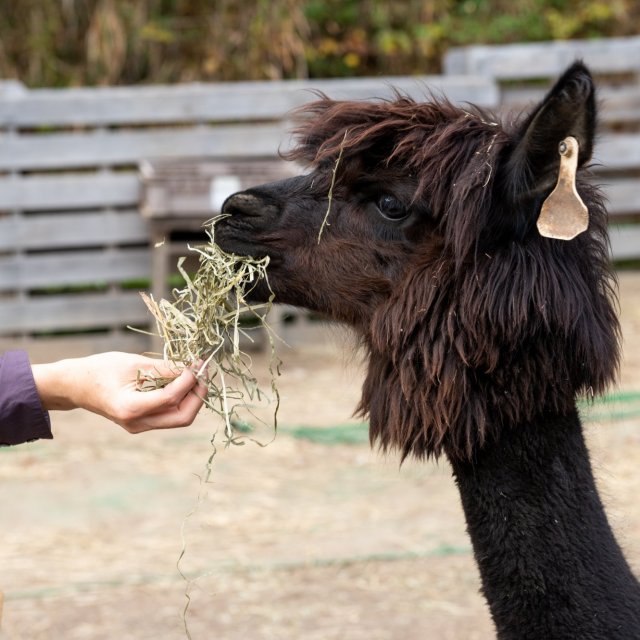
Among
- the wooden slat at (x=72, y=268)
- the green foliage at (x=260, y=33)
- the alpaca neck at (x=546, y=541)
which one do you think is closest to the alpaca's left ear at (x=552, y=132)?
the alpaca neck at (x=546, y=541)

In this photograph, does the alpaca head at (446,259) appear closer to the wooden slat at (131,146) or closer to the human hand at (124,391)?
the human hand at (124,391)

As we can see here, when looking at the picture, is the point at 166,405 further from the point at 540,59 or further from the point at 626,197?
the point at 626,197

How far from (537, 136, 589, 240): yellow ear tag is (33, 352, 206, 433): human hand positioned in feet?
2.72

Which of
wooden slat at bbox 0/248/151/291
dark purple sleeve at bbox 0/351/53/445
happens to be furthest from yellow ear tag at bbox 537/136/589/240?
wooden slat at bbox 0/248/151/291

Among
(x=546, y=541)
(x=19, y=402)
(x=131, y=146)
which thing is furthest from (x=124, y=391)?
(x=131, y=146)

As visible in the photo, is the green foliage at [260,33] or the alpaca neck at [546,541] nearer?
the alpaca neck at [546,541]

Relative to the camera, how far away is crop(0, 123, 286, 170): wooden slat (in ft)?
25.8

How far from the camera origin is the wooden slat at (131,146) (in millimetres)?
7879

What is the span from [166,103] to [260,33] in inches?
110

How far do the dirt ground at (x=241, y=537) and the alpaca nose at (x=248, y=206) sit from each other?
16.7 inches

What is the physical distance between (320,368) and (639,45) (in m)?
4.24

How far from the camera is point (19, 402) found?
233 cm

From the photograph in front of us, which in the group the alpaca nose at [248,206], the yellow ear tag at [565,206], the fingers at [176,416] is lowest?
the fingers at [176,416]

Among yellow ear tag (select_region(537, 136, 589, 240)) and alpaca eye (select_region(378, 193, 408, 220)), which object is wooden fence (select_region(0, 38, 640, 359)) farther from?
yellow ear tag (select_region(537, 136, 589, 240))
